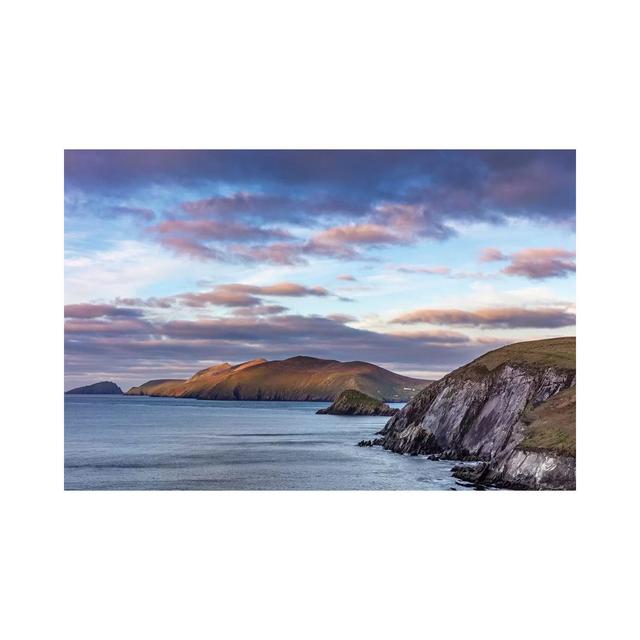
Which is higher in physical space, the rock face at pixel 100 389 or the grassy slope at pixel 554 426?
the rock face at pixel 100 389

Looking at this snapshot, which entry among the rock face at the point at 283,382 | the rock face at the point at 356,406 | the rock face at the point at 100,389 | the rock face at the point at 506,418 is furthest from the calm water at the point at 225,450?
the rock face at the point at 506,418

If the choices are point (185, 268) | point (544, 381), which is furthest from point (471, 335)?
point (185, 268)

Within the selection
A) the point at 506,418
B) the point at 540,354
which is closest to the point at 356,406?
the point at 506,418

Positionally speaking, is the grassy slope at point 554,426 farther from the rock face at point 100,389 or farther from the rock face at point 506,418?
the rock face at point 100,389

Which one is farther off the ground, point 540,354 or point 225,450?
point 540,354

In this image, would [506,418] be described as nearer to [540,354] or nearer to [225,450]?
[540,354]

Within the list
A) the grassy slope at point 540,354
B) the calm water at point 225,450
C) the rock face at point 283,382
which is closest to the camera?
the calm water at point 225,450

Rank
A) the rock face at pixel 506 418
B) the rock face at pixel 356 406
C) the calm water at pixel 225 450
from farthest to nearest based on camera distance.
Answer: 1. the rock face at pixel 356 406
2. the calm water at pixel 225 450
3. the rock face at pixel 506 418
